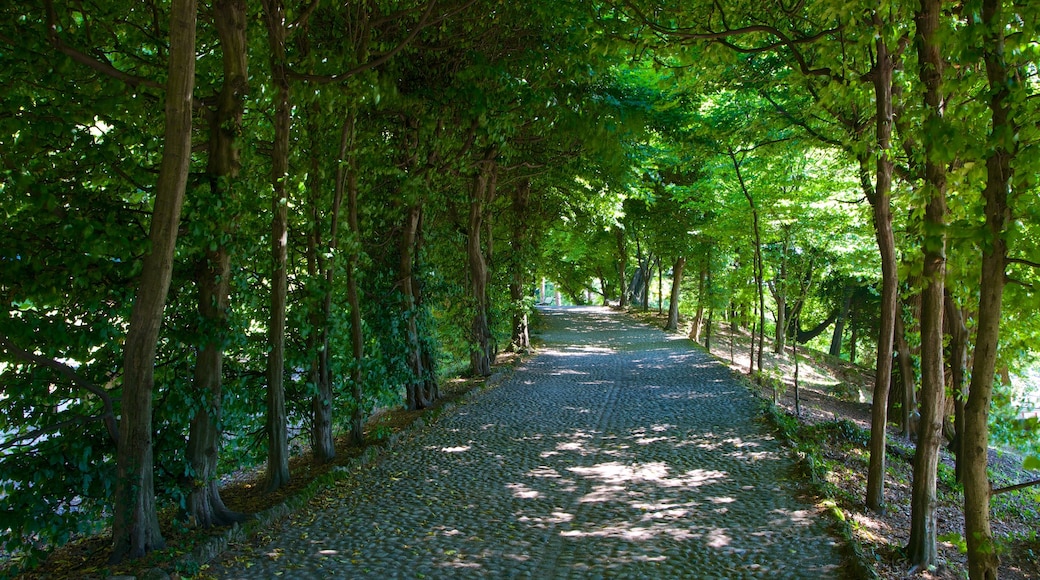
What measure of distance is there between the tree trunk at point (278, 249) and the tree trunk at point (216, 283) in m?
0.72

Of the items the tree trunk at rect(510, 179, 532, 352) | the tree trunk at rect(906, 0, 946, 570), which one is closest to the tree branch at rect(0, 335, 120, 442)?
the tree trunk at rect(906, 0, 946, 570)

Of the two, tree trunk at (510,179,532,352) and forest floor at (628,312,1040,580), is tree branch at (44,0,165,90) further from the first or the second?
tree trunk at (510,179,532,352)

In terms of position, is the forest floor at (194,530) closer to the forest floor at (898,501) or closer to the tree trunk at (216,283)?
the tree trunk at (216,283)

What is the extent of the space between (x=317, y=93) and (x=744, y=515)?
595cm

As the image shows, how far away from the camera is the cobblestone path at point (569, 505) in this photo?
16.9 ft

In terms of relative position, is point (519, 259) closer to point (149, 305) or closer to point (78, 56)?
point (149, 305)

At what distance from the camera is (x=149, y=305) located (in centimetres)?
451

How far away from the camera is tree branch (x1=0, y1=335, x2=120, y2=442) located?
158 inches

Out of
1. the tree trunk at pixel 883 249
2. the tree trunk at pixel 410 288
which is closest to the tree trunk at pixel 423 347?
the tree trunk at pixel 410 288

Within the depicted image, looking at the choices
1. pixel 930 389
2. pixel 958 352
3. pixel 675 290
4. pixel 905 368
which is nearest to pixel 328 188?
pixel 930 389

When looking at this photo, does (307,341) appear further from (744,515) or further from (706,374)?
(706,374)

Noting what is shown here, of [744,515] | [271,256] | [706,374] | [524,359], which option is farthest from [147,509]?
[524,359]

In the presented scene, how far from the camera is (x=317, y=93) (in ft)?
21.6

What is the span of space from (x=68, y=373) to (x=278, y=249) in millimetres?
2294
